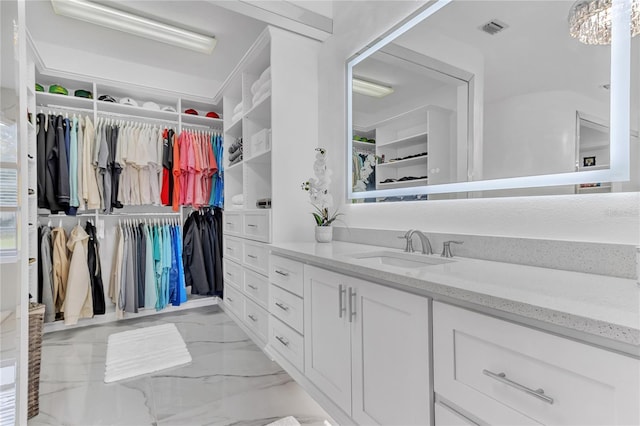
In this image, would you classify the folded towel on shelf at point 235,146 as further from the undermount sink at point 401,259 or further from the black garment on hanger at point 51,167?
the undermount sink at point 401,259

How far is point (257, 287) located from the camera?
2.47 metres

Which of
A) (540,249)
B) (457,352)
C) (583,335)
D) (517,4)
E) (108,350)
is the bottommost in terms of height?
(108,350)

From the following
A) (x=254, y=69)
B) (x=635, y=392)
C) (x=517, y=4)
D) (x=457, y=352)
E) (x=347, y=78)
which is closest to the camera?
(x=635, y=392)

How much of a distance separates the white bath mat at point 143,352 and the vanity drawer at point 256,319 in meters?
0.52

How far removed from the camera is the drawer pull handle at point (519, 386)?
0.69 meters

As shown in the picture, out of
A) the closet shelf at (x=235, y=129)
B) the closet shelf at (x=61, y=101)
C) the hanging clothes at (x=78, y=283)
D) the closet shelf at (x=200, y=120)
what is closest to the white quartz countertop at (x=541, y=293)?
Result: the closet shelf at (x=235, y=129)

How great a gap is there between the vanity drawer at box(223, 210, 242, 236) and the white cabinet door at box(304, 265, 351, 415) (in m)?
1.42

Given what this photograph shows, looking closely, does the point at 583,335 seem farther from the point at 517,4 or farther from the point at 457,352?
the point at 517,4

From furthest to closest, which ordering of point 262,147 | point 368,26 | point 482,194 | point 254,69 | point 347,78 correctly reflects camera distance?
1. point 254,69
2. point 262,147
3. point 347,78
4. point 368,26
5. point 482,194

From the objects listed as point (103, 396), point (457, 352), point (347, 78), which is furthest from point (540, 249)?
point (103, 396)

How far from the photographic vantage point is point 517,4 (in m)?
1.35

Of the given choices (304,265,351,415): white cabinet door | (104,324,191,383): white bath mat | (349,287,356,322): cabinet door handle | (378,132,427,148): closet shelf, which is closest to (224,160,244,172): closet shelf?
(378,132,427,148): closet shelf

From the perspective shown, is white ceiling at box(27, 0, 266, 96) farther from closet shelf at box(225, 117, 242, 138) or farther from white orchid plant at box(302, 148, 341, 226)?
white orchid plant at box(302, 148, 341, 226)

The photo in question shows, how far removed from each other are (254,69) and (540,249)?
2.68 metres
